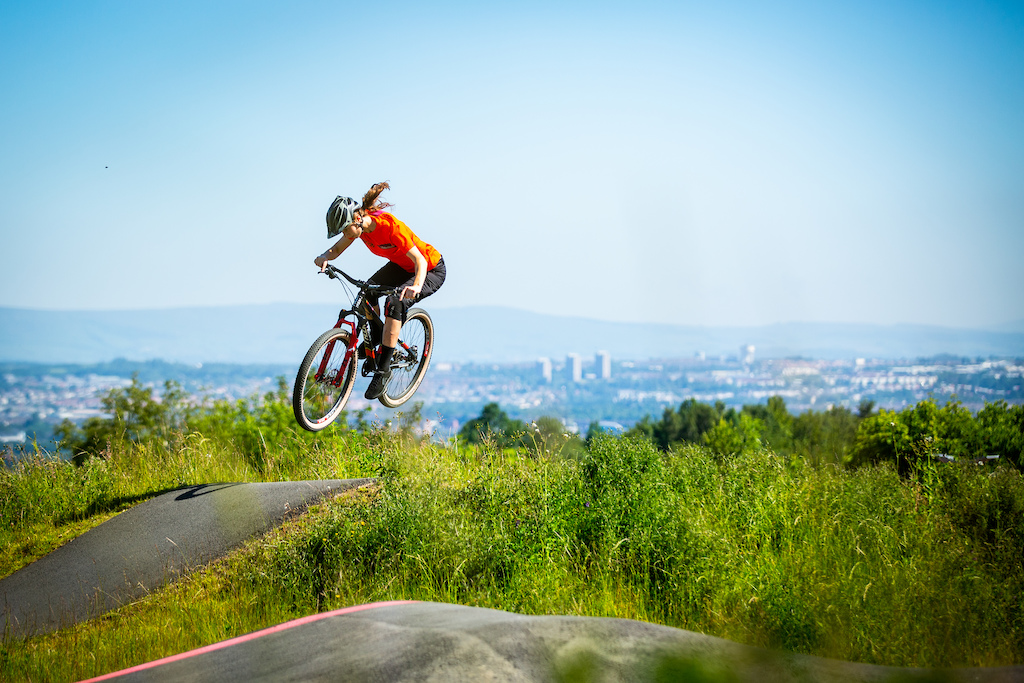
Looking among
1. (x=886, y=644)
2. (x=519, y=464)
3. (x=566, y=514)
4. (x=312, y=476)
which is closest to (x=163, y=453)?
(x=312, y=476)

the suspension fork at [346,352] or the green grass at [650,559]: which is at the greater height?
the suspension fork at [346,352]

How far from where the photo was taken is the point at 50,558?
7160 mm

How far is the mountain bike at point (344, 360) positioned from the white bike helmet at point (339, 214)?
472mm

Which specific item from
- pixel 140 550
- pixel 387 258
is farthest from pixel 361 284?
pixel 140 550

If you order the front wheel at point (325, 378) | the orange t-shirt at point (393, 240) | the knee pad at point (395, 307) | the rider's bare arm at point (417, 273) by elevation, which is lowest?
the front wheel at point (325, 378)

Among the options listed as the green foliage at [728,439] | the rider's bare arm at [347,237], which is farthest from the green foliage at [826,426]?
the rider's bare arm at [347,237]

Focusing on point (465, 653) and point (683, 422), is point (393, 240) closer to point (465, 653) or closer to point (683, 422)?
point (465, 653)

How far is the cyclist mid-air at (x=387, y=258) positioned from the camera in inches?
261

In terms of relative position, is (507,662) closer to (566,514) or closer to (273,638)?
(273,638)

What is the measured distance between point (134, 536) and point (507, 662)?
207 inches

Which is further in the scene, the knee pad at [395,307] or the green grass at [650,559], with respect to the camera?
the knee pad at [395,307]

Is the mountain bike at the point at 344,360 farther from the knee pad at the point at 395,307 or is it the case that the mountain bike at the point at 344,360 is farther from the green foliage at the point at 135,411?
the green foliage at the point at 135,411

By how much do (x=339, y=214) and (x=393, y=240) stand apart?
560mm

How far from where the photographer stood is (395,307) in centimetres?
723
